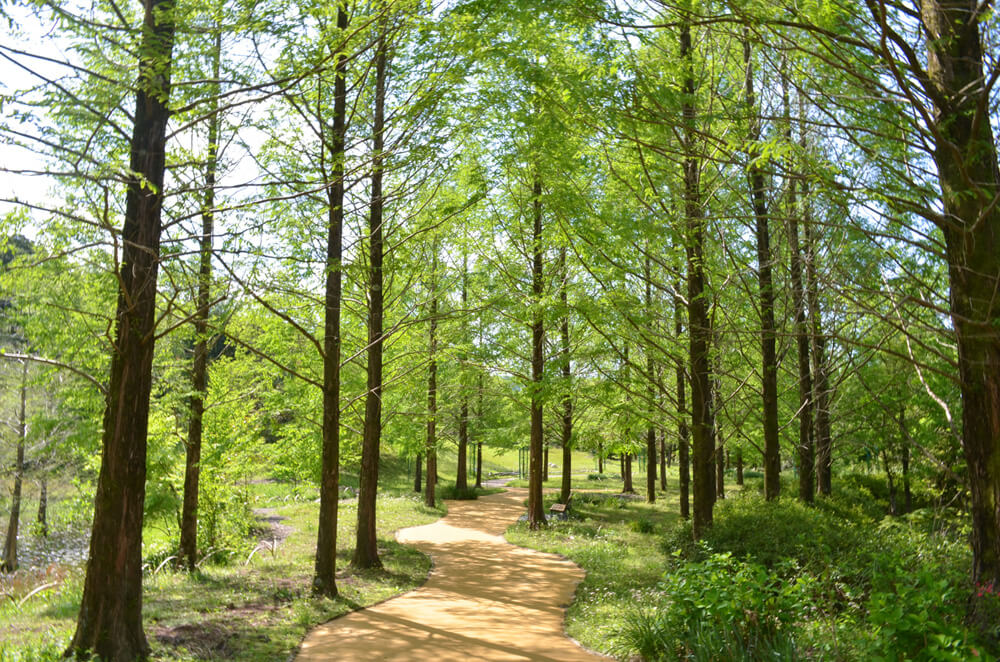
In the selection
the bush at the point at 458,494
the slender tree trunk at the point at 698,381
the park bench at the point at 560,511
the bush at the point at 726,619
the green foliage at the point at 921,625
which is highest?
the slender tree trunk at the point at 698,381

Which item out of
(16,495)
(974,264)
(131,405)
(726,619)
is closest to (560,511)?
(726,619)

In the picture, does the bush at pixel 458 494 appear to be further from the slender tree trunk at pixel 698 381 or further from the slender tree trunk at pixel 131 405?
the slender tree trunk at pixel 131 405

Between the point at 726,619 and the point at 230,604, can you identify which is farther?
the point at 230,604

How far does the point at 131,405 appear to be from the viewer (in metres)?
6.12

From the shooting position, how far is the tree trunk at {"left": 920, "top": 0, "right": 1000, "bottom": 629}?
4.47 metres

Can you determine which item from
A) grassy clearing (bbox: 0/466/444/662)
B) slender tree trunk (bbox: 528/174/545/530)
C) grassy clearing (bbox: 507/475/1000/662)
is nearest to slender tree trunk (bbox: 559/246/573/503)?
slender tree trunk (bbox: 528/174/545/530)

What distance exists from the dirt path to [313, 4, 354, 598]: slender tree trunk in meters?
0.99

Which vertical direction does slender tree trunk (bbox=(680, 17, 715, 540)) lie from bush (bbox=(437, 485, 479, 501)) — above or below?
above

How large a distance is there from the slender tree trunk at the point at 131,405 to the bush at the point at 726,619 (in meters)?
4.77

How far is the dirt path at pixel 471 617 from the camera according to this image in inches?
266

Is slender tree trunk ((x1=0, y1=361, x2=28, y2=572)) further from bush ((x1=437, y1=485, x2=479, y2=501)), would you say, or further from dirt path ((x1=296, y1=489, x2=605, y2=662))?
bush ((x1=437, y1=485, x2=479, y2=501))

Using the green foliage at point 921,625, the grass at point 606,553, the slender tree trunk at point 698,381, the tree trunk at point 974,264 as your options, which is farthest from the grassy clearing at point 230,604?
the tree trunk at point 974,264

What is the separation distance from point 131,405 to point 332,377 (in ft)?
11.5

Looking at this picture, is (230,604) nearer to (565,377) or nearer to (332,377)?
(332,377)
